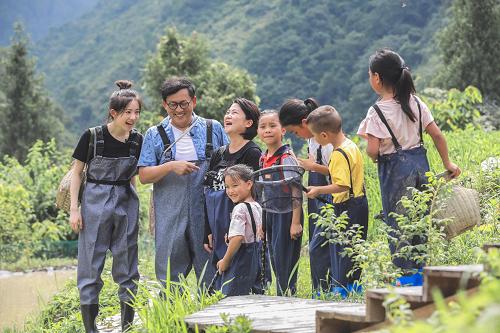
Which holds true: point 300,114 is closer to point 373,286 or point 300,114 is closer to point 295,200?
point 295,200

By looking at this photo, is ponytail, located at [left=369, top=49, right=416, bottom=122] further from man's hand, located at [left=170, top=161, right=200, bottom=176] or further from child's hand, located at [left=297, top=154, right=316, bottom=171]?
man's hand, located at [left=170, top=161, right=200, bottom=176]

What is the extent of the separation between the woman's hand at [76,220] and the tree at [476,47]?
2135 centimetres

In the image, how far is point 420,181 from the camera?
16.9 ft

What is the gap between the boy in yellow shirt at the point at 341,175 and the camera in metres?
5.36

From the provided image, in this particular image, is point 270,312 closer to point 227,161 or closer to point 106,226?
point 227,161

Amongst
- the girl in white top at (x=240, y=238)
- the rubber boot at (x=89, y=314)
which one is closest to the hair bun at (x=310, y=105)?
the girl in white top at (x=240, y=238)

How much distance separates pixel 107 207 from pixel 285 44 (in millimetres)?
42614

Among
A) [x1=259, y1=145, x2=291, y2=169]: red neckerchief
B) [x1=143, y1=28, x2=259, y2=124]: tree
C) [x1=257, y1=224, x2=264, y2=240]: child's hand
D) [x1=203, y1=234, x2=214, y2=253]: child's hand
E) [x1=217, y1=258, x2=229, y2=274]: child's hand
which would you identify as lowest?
[x1=217, y1=258, x2=229, y2=274]: child's hand

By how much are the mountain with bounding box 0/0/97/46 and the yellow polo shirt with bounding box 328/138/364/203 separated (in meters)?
105

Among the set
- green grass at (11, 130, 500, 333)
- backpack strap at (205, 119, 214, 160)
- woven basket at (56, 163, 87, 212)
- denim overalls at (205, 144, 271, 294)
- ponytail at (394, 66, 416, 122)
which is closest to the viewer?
green grass at (11, 130, 500, 333)

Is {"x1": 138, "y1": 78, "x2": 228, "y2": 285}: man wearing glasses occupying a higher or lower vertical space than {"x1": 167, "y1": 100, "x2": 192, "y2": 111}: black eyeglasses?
lower

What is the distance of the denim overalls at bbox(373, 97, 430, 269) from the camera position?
5.11 metres

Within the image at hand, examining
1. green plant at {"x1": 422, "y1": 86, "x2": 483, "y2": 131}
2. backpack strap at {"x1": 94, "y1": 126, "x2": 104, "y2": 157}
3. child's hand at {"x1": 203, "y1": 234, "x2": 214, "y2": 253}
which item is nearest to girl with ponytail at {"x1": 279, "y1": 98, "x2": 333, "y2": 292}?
child's hand at {"x1": 203, "y1": 234, "x2": 214, "y2": 253}

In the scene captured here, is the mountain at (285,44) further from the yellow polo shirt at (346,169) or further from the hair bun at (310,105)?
the yellow polo shirt at (346,169)
